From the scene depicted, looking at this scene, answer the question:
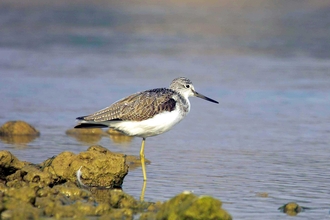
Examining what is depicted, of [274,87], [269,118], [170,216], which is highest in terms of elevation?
[274,87]

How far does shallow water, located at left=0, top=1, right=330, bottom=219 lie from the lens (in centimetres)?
913

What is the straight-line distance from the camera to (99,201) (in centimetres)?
773

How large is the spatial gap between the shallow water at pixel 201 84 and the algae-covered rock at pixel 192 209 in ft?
2.79

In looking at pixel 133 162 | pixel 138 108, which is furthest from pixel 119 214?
pixel 133 162

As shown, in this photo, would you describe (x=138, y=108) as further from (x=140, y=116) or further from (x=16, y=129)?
(x=16, y=129)

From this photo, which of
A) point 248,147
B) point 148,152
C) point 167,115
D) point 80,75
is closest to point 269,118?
point 248,147

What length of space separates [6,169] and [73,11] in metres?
22.8

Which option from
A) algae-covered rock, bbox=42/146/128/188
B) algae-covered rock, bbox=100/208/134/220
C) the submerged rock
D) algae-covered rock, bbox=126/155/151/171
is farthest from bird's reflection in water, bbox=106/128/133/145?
algae-covered rock, bbox=100/208/134/220

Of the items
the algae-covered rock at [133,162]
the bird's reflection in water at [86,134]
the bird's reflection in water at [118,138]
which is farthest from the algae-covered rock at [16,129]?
the algae-covered rock at [133,162]

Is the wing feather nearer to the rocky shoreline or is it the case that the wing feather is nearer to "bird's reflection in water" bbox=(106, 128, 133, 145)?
the rocky shoreline

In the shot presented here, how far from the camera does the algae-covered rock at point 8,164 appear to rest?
8.27m

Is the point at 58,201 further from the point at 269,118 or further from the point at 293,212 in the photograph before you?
the point at 269,118

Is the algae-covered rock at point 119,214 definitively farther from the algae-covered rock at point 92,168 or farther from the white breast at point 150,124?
the white breast at point 150,124

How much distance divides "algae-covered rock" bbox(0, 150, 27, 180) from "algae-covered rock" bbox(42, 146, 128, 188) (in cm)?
34
